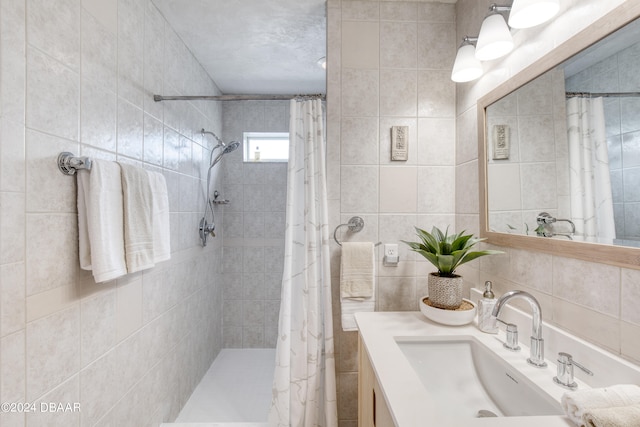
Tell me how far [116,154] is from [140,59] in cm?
58

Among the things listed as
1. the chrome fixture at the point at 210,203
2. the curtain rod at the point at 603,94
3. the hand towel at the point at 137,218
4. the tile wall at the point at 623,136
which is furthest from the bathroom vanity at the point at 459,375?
the chrome fixture at the point at 210,203

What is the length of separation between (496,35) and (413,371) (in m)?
1.26

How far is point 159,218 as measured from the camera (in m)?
1.36

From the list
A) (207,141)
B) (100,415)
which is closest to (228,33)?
(207,141)

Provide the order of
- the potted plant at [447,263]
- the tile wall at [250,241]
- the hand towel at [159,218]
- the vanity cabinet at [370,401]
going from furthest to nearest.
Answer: the tile wall at [250,241], the hand towel at [159,218], the potted plant at [447,263], the vanity cabinet at [370,401]

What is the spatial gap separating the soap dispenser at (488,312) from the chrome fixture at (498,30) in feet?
3.09

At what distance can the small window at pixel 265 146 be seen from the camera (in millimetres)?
2848

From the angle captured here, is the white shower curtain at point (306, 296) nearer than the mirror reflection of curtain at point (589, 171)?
No

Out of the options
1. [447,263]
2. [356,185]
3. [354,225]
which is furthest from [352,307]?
[356,185]

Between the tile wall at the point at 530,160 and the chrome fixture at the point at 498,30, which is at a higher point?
the chrome fixture at the point at 498,30

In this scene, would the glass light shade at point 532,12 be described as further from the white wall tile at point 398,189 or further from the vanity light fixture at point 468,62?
the white wall tile at point 398,189

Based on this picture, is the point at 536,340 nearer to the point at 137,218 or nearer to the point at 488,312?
the point at 488,312

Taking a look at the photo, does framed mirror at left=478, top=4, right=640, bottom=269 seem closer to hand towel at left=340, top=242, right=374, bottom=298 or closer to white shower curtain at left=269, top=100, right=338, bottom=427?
hand towel at left=340, top=242, right=374, bottom=298

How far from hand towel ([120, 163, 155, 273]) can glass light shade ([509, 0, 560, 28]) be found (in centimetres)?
157
